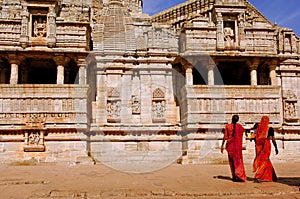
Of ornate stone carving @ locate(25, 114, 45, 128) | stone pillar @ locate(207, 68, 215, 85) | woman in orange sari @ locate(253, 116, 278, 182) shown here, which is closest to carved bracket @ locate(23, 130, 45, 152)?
ornate stone carving @ locate(25, 114, 45, 128)

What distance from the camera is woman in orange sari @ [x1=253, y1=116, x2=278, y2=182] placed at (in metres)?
9.71

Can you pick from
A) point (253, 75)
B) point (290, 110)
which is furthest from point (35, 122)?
point (290, 110)

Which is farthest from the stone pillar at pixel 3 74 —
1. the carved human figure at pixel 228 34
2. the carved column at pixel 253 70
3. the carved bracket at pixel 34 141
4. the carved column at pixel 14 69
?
the carved column at pixel 253 70

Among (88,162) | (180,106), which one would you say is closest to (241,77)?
(180,106)

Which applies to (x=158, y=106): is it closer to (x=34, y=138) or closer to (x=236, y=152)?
(x=34, y=138)

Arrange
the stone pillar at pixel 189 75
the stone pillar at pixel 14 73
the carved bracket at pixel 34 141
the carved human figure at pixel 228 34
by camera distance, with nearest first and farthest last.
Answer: the carved bracket at pixel 34 141
the stone pillar at pixel 14 73
the stone pillar at pixel 189 75
the carved human figure at pixel 228 34

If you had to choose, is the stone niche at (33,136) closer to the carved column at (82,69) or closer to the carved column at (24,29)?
the carved column at (82,69)

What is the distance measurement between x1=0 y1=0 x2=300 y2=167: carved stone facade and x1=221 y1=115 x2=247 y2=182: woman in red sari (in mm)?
9480

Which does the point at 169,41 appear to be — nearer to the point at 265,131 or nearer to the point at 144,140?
the point at 144,140

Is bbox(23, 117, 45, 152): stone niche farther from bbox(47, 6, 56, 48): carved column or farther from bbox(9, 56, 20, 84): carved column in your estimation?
bbox(47, 6, 56, 48): carved column

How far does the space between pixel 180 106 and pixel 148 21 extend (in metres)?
6.46

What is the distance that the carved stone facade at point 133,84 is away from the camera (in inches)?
781

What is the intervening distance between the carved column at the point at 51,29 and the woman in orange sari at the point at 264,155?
15.1 meters

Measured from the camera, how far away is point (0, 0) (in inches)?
985
